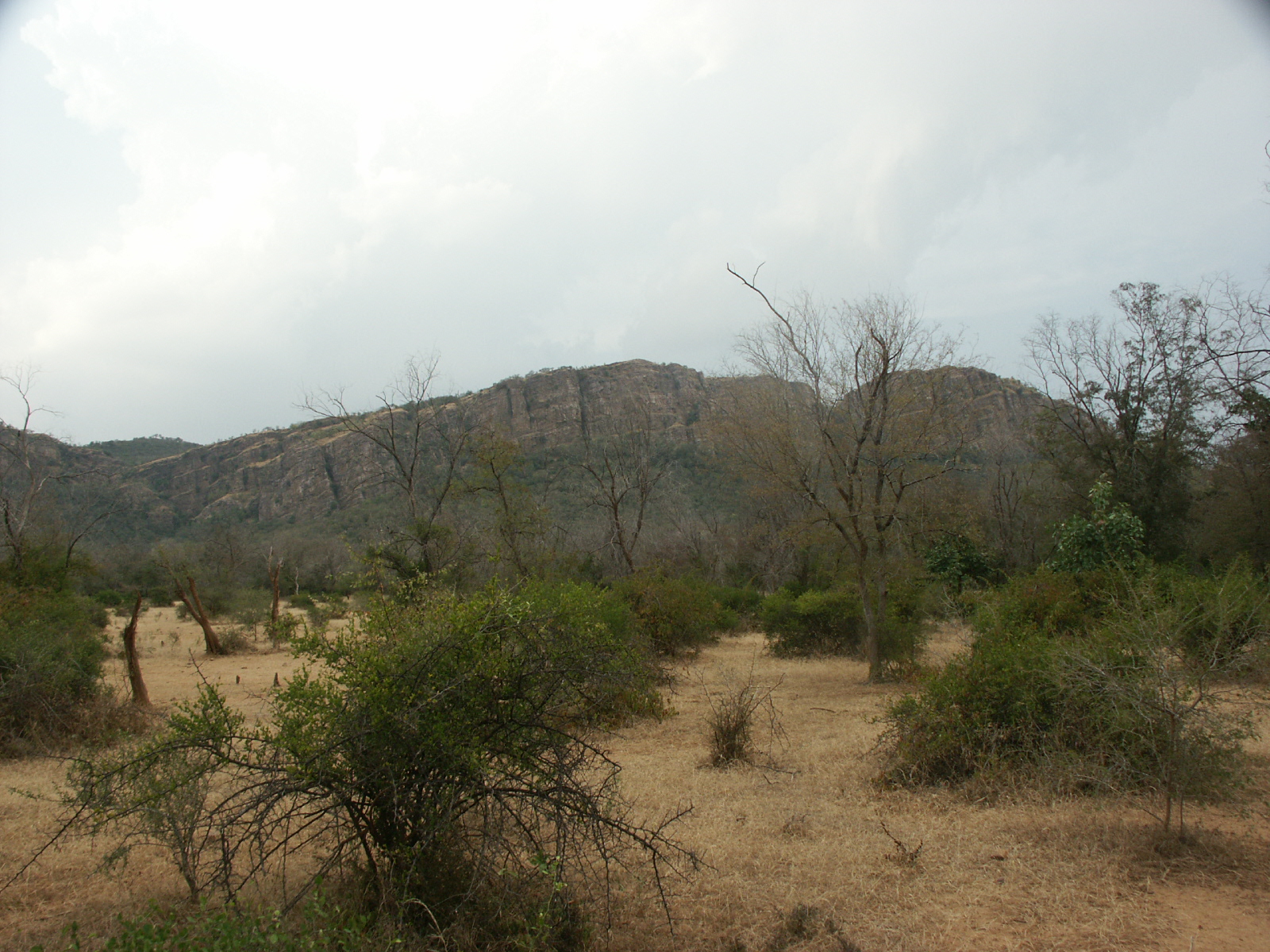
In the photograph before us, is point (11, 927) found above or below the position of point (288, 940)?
below

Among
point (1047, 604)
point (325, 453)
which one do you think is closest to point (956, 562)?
point (1047, 604)

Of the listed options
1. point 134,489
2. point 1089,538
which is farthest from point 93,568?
point 134,489

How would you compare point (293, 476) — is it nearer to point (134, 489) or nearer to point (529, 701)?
point (134, 489)

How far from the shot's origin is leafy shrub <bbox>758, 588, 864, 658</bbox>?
643 inches

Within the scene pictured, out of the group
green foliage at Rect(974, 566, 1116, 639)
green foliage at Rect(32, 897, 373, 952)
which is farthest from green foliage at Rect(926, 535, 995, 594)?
green foliage at Rect(32, 897, 373, 952)

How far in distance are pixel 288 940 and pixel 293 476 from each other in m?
79.7

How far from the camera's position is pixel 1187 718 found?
4.72 metres

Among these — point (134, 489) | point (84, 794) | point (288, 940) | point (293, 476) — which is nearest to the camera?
point (288, 940)

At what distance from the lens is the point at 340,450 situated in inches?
2926

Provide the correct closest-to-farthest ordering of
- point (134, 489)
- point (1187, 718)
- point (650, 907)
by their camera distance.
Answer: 1. point (650, 907)
2. point (1187, 718)
3. point (134, 489)

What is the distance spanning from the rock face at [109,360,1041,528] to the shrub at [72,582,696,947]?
5416 centimetres

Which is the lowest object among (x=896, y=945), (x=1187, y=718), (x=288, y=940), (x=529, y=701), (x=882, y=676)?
(x=882, y=676)

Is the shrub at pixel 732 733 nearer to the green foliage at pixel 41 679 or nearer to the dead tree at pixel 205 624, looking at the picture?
the green foliage at pixel 41 679

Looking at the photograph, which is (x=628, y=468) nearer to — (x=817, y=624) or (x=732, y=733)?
(x=817, y=624)
